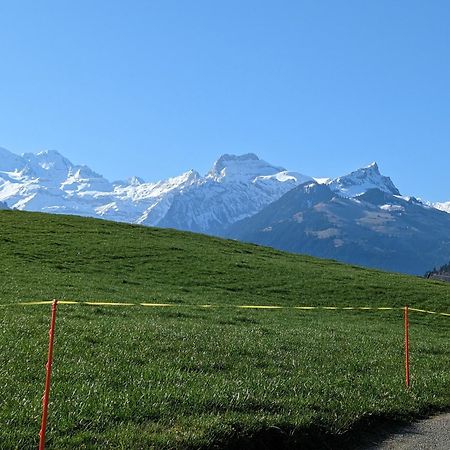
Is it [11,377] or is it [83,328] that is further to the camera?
[83,328]

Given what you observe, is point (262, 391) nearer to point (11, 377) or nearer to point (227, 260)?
point (11, 377)

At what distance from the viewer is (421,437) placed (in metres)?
12.2

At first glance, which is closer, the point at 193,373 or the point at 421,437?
the point at 421,437

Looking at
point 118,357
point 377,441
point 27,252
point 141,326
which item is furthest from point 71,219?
point 377,441

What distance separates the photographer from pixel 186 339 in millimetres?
18688

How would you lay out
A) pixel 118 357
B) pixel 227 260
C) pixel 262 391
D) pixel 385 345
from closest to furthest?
pixel 262 391, pixel 118 357, pixel 385 345, pixel 227 260

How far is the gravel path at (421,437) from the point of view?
38.0 ft

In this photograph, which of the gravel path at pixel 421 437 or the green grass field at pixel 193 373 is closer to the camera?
the green grass field at pixel 193 373

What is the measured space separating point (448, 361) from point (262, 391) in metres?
10.8

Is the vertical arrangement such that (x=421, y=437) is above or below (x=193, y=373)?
below

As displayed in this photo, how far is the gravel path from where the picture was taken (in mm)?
11586

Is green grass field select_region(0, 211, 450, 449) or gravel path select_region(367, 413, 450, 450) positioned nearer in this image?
green grass field select_region(0, 211, 450, 449)

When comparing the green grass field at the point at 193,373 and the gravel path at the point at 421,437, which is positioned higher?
the green grass field at the point at 193,373

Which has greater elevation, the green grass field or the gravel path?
the green grass field
